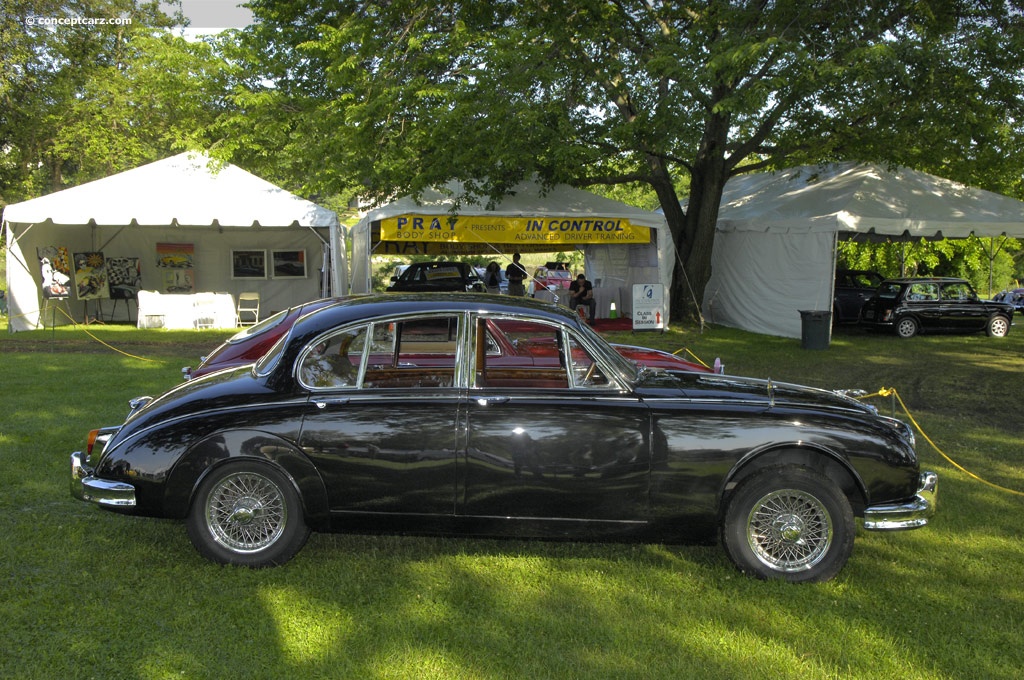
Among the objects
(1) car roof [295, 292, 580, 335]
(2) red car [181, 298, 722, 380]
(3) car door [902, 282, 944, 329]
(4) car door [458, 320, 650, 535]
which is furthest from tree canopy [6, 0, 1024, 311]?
(4) car door [458, 320, 650, 535]

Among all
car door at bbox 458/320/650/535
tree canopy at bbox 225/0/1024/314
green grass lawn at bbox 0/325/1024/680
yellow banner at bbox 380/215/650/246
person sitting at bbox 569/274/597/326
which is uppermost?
tree canopy at bbox 225/0/1024/314

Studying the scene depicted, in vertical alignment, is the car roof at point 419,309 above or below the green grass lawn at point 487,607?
above

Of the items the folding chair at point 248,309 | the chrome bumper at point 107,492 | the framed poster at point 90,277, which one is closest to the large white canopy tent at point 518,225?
the folding chair at point 248,309

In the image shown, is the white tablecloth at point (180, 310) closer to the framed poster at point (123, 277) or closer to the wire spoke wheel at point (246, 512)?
the framed poster at point (123, 277)

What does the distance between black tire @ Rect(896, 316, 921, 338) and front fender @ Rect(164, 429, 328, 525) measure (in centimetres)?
1799

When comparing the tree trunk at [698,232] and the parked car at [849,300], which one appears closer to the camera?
the tree trunk at [698,232]

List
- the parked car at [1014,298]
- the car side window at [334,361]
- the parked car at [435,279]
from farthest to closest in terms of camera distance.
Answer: the parked car at [1014,298] → the parked car at [435,279] → the car side window at [334,361]

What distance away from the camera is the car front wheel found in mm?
19438

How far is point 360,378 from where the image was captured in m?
4.89

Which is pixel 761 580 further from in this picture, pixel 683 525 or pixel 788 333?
pixel 788 333

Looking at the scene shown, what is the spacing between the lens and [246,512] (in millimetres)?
4766

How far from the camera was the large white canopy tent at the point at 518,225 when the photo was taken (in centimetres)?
1712

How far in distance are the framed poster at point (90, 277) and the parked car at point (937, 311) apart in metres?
19.4

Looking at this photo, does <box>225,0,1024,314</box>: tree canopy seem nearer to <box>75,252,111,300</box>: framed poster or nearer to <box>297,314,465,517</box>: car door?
<box>75,252,111,300</box>: framed poster
